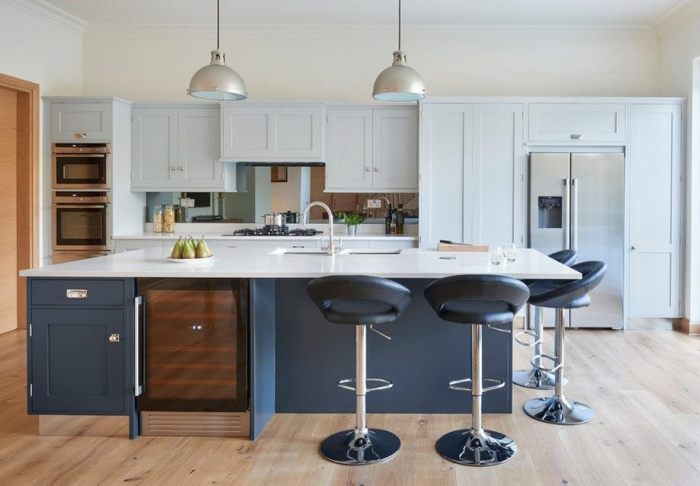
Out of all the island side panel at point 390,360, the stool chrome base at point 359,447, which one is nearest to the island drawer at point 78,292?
the island side panel at point 390,360

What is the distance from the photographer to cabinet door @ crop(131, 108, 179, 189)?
20.1ft

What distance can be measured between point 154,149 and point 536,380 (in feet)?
13.8

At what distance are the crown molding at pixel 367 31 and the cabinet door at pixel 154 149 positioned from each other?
97cm

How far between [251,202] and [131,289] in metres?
3.45

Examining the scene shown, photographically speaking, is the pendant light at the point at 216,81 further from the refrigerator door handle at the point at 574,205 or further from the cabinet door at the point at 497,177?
the refrigerator door handle at the point at 574,205

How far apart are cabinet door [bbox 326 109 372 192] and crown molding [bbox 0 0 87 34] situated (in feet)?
9.08

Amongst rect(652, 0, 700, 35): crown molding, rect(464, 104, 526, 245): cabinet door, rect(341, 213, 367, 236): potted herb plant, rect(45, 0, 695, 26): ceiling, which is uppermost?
rect(45, 0, 695, 26): ceiling

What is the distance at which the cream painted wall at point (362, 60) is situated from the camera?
6.33 metres

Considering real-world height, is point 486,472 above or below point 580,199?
below

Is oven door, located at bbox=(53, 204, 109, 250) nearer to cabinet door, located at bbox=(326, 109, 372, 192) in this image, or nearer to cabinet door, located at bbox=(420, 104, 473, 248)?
cabinet door, located at bbox=(326, 109, 372, 192)

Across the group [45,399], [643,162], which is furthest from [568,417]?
[643,162]

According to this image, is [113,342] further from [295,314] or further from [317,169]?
[317,169]

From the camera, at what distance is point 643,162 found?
583 centimetres

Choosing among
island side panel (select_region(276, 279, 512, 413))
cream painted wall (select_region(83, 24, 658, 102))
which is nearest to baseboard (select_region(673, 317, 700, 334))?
cream painted wall (select_region(83, 24, 658, 102))
